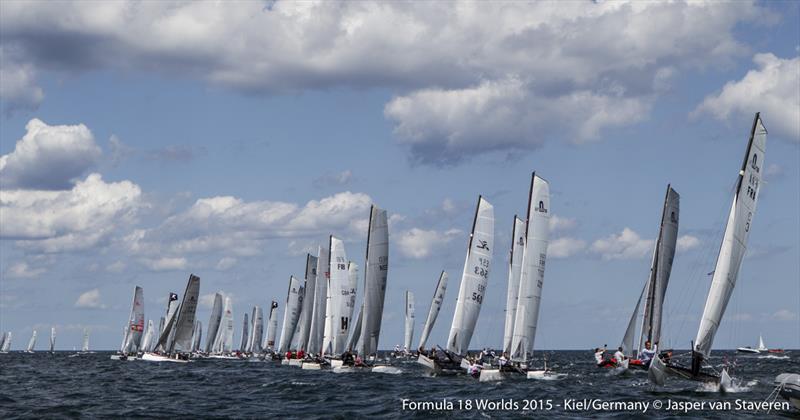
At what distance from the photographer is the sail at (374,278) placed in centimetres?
6925

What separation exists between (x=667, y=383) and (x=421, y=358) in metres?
19.2

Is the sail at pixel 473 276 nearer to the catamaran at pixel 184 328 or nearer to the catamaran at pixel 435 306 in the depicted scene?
the catamaran at pixel 435 306

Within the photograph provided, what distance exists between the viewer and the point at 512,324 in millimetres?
65438

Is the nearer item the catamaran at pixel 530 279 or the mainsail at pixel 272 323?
the catamaran at pixel 530 279

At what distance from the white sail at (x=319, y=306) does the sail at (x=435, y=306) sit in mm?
10323

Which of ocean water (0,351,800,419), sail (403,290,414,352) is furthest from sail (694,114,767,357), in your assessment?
sail (403,290,414,352)

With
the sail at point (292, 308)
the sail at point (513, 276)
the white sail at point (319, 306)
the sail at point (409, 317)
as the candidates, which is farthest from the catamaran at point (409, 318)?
the sail at point (513, 276)

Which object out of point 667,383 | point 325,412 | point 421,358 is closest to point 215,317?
point 421,358

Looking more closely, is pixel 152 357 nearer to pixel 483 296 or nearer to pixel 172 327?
pixel 172 327

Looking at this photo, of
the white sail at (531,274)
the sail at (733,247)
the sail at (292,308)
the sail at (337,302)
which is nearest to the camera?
the sail at (733,247)

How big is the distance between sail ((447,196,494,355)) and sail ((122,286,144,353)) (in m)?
60.6

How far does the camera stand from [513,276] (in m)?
66.6

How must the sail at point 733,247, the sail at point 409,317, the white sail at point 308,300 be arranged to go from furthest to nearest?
the sail at point 409,317 < the white sail at point 308,300 < the sail at point 733,247

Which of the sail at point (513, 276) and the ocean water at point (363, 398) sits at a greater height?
the sail at point (513, 276)
